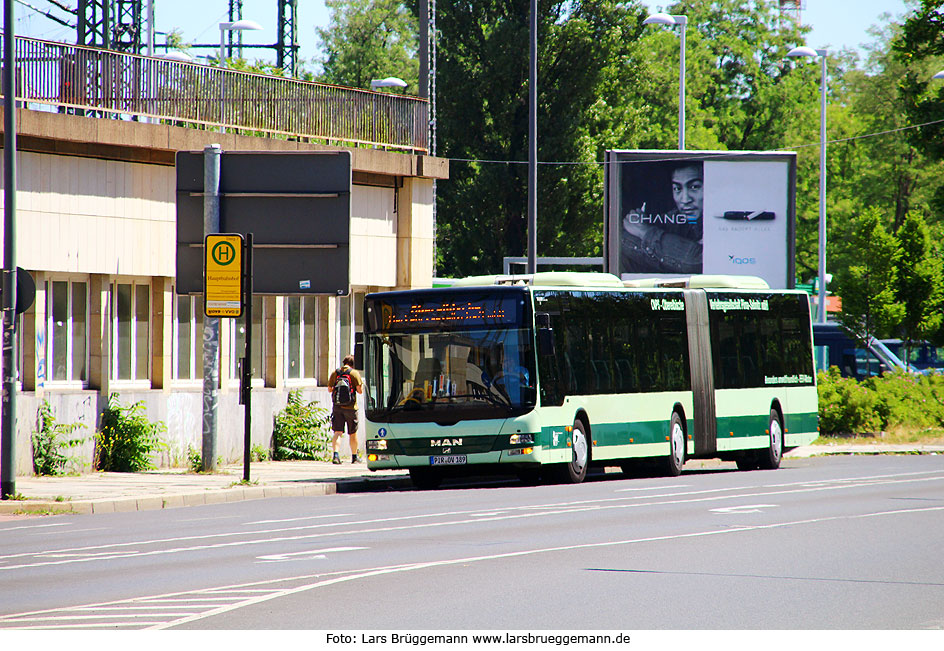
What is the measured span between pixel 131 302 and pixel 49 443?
3.28m

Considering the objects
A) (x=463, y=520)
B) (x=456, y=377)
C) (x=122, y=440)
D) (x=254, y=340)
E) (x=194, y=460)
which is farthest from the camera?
(x=254, y=340)

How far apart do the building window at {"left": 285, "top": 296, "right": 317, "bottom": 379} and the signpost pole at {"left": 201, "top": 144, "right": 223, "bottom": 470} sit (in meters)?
5.22

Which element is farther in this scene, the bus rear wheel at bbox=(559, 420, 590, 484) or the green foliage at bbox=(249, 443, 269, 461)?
the green foliage at bbox=(249, 443, 269, 461)

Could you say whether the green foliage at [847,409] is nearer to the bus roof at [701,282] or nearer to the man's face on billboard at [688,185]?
the man's face on billboard at [688,185]

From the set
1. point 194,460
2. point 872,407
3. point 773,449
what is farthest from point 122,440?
point 872,407

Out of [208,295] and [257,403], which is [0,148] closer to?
[208,295]

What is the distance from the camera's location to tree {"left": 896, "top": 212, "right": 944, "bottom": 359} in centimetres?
4153

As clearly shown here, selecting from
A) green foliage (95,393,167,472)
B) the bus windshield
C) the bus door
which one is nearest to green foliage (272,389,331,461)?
green foliage (95,393,167,472)

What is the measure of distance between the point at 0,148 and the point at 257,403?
259 inches

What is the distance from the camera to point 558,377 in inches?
884

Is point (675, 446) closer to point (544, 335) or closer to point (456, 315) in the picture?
point (544, 335)

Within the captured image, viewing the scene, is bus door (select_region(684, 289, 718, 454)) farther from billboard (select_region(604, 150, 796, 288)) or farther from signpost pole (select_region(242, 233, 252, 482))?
billboard (select_region(604, 150, 796, 288))

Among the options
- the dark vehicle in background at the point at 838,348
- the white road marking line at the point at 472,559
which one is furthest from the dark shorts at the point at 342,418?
the dark vehicle in background at the point at 838,348
